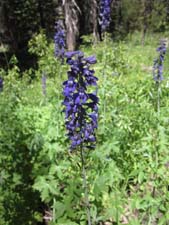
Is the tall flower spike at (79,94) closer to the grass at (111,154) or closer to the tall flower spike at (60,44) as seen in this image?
the grass at (111,154)

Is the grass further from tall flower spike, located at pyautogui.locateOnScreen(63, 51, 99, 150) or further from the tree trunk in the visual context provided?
the tree trunk

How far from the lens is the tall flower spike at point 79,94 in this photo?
8.83 feet

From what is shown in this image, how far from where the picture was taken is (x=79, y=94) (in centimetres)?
274

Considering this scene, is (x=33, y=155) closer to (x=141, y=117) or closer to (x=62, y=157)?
(x=62, y=157)

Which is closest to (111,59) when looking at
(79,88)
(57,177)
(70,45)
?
(57,177)

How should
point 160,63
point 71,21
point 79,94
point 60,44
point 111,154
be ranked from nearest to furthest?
point 79,94 → point 111,154 → point 160,63 → point 60,44 → point 71,21

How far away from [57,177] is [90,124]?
162 centimetres

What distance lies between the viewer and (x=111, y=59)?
19.2ft

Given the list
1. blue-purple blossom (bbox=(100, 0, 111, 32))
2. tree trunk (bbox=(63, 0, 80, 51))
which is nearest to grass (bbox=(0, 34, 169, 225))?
blue-purple blossom (bbox=(100, 0, 111, 32))

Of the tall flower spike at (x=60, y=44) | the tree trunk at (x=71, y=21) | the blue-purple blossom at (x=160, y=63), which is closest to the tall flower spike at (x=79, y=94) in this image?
the blue-purple blossom at (x=160, y=63)

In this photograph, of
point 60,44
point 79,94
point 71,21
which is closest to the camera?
point 79,94

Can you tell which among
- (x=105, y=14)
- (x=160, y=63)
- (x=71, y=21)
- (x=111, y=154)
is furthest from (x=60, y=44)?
(x=71, y=21)

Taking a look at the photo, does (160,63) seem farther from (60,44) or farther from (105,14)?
(60,44)

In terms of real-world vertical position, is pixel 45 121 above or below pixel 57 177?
above
